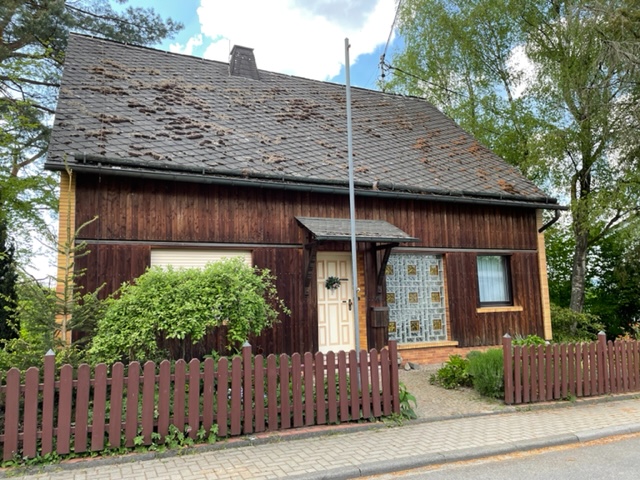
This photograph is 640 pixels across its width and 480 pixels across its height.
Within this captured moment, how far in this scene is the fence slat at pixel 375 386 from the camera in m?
6.38

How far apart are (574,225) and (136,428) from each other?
13.5 metres

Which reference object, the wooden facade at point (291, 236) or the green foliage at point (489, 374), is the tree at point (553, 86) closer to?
the wooden facade at point (291, 236)

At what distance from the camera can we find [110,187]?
8336mm

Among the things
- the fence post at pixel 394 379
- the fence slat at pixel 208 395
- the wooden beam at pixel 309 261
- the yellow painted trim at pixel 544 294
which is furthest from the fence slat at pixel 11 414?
the yellow painted trim at pixel 544 294

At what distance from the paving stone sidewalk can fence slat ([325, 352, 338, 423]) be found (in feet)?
0.88

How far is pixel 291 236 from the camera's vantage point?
9.62 meters

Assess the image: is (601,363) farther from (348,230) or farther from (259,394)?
(259,394)

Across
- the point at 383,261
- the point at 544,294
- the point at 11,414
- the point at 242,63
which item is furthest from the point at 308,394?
the point at 242,63

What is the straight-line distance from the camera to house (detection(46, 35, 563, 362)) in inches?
334

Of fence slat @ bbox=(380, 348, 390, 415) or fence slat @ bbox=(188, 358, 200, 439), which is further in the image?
fence slat @ bbox=(380, 348, 390, 415)

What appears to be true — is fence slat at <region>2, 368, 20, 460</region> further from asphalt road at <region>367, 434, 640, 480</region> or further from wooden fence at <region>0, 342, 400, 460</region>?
asphalt road at <region>367, 434, 640, 480</region>

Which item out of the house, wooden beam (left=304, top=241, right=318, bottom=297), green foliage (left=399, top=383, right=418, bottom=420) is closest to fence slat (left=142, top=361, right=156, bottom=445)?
the house

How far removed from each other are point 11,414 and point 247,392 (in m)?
2.48

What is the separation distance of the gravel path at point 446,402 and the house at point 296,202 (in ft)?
6.25
